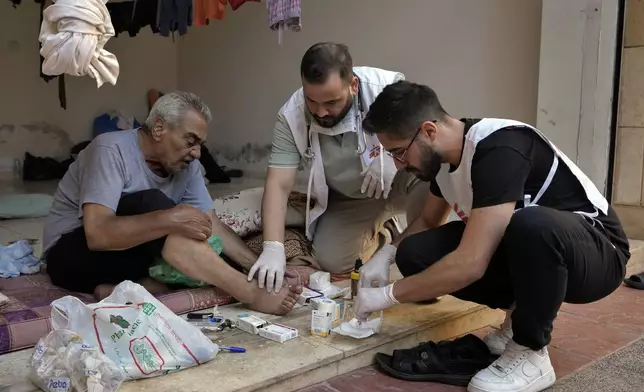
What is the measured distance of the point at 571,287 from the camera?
159 centimetres

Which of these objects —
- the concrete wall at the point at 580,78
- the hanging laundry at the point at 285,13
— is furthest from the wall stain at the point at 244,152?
the concrete wall at the point at 580,78

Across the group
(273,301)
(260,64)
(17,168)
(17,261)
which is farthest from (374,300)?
(17,168)

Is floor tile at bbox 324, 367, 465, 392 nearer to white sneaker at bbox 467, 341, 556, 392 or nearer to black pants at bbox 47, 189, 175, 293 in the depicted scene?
white sneaker at bbox 467, 341, 556, 392

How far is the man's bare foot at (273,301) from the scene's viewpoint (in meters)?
1.98

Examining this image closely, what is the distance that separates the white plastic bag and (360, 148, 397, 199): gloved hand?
1019 millimetres

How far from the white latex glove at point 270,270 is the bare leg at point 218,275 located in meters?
0.02

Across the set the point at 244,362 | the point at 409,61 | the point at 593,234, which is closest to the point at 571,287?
the point at 593,234

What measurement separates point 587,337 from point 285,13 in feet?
6.73

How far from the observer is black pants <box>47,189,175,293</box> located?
1.95 m

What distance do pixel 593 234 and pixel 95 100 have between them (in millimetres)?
5718

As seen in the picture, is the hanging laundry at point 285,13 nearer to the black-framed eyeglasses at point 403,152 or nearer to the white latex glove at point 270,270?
the white latex glove at point 270,270

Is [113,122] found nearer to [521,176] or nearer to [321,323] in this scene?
[321,323]

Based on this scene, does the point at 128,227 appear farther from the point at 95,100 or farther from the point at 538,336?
the point at 95,100

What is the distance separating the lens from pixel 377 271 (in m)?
1.95
